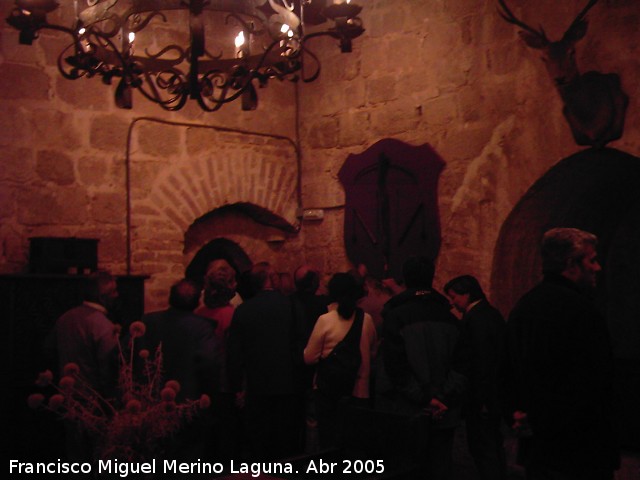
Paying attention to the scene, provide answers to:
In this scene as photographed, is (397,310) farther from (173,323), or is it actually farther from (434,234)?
(434,234)

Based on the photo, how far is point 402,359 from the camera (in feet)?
12.3

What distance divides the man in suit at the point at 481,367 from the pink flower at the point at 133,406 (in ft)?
6.06

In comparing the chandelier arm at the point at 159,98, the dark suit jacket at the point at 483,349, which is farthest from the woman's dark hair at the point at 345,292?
the chandelier arm at the point at 159,98

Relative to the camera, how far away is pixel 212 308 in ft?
16.0

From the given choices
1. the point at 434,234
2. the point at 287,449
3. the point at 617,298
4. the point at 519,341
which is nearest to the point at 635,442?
the point at 617,298

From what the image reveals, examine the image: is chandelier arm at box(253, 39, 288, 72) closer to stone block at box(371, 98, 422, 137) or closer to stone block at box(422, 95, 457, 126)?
stone block at box(422, 95, 457, 126)

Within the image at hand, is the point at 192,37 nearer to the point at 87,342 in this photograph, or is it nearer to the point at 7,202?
the point at 87,342

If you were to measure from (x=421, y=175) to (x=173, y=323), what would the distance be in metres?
2.62

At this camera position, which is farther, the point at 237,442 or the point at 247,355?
the point at 237,442

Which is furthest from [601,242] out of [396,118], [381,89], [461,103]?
[381,89]

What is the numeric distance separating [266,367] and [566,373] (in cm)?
219

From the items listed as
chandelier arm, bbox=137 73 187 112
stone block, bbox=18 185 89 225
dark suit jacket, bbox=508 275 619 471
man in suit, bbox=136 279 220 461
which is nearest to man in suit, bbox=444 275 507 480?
dark suit jacket, bbox=508 275 619 471

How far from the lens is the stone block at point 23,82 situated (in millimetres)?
5512

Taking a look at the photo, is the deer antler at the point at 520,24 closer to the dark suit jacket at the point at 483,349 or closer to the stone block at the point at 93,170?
the dark suit jacket at the point at 483,349
